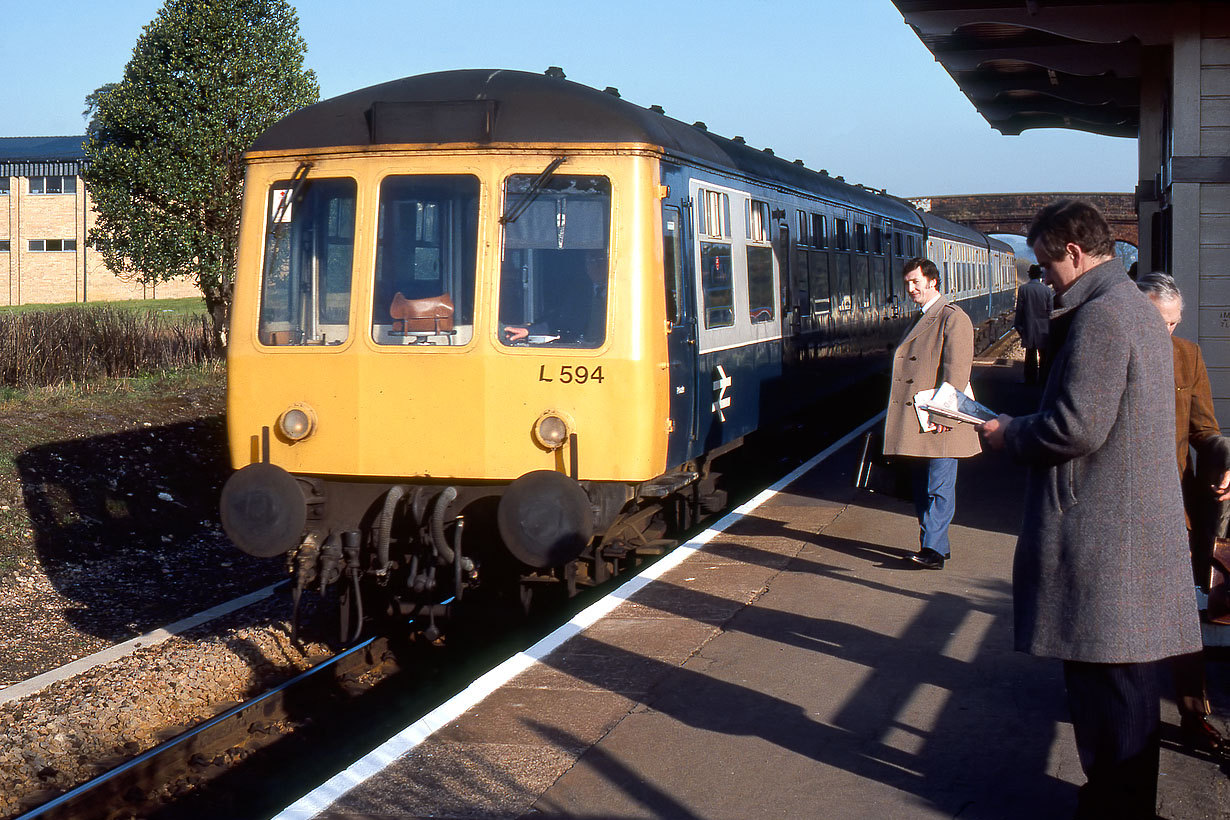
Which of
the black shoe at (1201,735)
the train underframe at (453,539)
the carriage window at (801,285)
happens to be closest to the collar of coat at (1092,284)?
the black shoe at (1201,735)

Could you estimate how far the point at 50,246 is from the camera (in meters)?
52.8

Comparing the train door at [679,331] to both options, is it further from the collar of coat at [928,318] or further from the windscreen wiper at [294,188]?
the windscreen wiper at [294,188]

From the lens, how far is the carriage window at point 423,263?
23.5ft

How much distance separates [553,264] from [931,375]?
2224 millimetres

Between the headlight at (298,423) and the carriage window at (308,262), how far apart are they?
1.25 ft

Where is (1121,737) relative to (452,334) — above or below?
below

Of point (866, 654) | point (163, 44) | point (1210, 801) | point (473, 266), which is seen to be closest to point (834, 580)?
point (866, 654)

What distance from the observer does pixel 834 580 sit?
7.58m

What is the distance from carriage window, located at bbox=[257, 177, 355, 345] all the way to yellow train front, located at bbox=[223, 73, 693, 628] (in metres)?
0.01

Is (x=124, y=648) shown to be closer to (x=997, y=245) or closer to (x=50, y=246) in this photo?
(x=997, y=245)

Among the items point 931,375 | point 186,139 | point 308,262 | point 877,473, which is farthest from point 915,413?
point 186,139

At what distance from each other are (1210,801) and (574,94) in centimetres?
461

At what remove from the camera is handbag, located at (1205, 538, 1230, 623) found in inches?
179

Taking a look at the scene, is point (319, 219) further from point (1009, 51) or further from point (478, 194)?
point (1009, 51)
